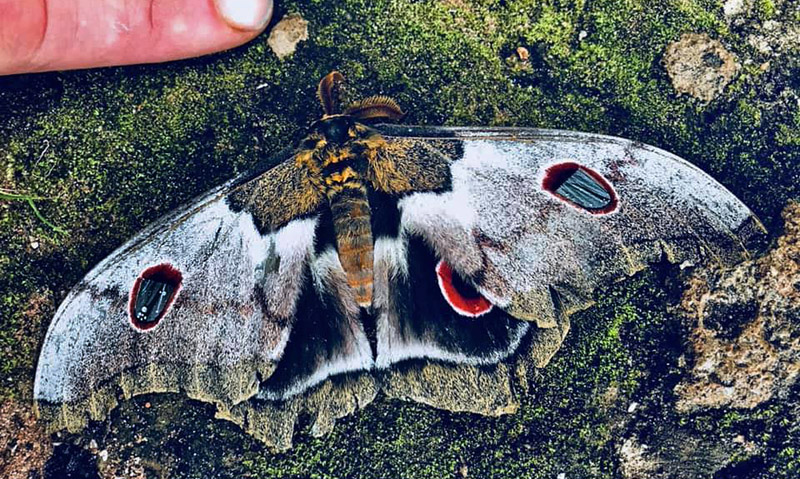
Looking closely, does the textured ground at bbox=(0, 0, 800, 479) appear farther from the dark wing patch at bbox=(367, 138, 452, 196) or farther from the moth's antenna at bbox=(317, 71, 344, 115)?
the dark wing patch at bbox=(367, 138, 452, 196)

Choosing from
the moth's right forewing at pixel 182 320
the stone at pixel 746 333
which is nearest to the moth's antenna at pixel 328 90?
the moth's right forewing at pixel 182 320

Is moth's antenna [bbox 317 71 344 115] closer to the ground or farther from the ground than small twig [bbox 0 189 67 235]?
farther from the ground

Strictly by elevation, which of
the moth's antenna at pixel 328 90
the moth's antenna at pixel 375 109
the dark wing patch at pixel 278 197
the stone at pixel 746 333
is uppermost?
the moth's antenna at pixel 328 90

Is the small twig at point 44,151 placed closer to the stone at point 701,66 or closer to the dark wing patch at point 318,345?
the dark wing patch at point 318,345

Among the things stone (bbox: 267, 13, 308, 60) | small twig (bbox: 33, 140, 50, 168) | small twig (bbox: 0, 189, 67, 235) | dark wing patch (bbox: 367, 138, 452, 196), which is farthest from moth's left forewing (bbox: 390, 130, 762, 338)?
small twig (bbox: 33, 140, 50, 168)

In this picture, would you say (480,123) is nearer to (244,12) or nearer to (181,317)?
(244,12)

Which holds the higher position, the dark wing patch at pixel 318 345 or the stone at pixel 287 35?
the stone at pixel 287 35

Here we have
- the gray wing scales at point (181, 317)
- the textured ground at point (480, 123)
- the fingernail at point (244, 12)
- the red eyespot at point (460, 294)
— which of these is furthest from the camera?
the textured ground at point (480, 123)

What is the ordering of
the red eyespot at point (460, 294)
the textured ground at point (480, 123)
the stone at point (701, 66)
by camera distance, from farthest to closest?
the stone at point (701, 66) < the textured ground at point (480, 123) < the red eyespot at point (460, 294)
